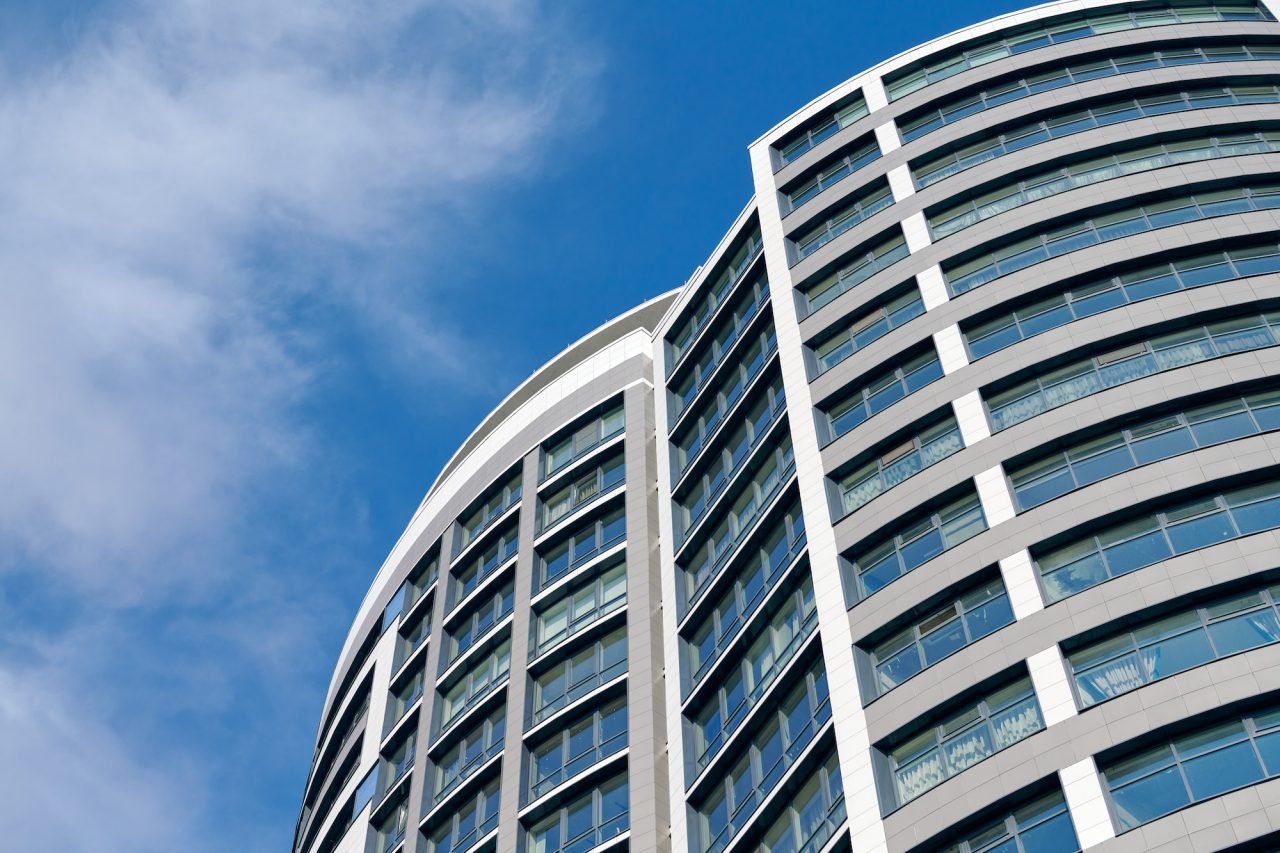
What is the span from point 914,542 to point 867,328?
31.1 feet

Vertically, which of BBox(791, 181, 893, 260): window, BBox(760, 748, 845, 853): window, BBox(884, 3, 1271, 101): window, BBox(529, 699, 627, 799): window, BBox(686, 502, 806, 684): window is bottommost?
BBox(760, 748, 845, 853): window

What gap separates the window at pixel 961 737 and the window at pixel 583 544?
18449 mm

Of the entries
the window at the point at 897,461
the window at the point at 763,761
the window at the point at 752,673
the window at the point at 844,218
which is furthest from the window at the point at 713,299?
the window at the point at 763,761

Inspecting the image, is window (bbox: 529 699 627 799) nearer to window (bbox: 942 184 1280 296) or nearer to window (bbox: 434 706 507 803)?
window (bbox: 434 706 507 803)

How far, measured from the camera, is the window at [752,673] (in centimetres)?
4275

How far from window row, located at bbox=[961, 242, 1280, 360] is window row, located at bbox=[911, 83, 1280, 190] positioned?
8040 millimetres

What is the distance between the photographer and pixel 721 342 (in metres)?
56.4

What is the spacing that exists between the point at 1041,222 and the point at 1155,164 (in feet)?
16.0

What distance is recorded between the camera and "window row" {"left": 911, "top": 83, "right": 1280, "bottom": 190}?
5284cm

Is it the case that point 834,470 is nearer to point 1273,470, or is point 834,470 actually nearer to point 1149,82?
point 1273,470

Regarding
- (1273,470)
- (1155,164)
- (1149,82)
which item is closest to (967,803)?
(1273,470)

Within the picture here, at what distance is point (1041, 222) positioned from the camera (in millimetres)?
48188

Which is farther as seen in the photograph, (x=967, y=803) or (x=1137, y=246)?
(x=1137, y=246)

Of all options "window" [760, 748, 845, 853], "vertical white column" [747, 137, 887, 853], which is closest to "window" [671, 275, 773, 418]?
"vertical white column" [747, 137, 887, 853]
